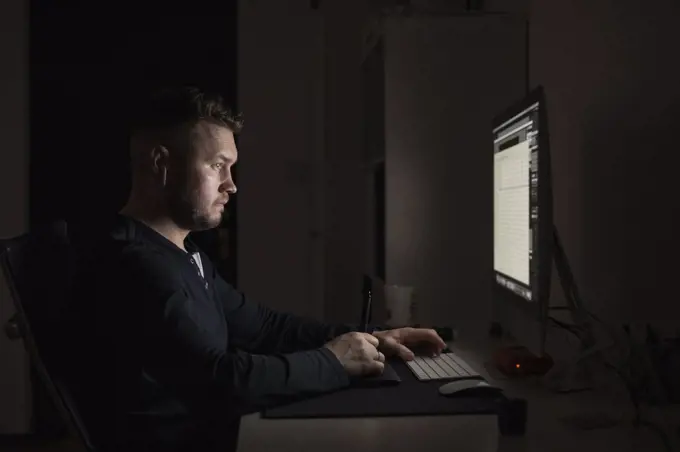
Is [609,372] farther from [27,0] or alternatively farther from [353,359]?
[27,0]

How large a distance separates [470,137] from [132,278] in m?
1.28

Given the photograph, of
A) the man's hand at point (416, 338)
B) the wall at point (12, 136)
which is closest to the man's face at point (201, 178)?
the man's hand at point (416, 338)

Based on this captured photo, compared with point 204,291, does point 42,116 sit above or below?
above

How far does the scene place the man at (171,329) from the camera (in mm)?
1098

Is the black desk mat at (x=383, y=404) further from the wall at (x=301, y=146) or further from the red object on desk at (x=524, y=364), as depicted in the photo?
the wall at (x=301, y=146)

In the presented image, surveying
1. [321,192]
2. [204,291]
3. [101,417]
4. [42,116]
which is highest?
[42,116]

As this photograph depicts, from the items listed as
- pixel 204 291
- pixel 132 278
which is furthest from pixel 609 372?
pixel 132 278

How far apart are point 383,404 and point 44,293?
22.0 inches

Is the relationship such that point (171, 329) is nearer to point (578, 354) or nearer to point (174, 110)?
point (174, 110)

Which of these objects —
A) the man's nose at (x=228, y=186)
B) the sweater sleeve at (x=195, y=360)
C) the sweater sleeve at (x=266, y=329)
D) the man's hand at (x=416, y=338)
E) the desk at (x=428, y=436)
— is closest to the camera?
the desk at (x=428, y=436)

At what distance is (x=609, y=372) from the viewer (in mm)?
1345

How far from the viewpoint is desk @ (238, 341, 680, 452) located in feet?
3.22

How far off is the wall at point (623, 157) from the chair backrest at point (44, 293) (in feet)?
3.57

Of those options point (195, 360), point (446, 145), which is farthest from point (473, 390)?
point (446, 145)
